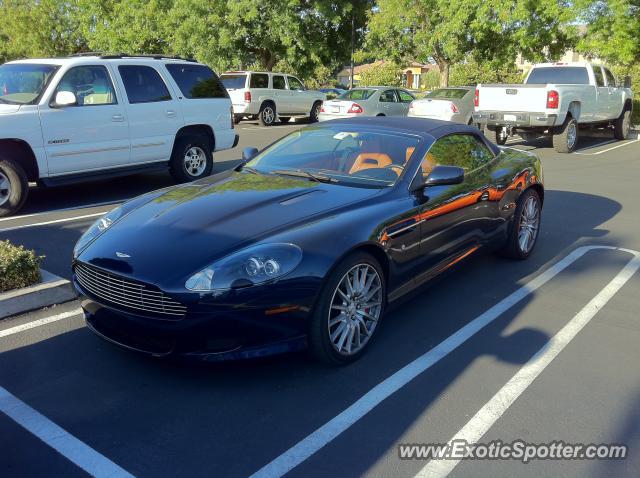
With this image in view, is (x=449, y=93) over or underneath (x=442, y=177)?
over

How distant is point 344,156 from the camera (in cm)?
465

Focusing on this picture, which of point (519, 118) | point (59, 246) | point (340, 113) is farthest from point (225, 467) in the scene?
point (340, 113)

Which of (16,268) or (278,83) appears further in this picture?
(278,83)

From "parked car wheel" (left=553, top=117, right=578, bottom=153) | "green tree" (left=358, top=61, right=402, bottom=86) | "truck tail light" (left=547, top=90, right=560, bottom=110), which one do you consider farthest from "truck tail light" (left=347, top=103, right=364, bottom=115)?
"green tree" (left=358, top=61, right=402, bottom=86)

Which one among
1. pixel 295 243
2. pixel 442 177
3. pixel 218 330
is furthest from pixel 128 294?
pixel 442 177

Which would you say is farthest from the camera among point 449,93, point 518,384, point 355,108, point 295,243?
point 355,108

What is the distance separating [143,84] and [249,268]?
6.04 metres

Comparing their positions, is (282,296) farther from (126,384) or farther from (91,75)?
(91,75)

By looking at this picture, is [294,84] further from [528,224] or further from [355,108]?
[528,224]

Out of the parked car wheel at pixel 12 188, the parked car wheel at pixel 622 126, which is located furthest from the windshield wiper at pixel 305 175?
the parked car wheel at pixel 622 126

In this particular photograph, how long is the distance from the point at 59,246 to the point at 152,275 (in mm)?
3269

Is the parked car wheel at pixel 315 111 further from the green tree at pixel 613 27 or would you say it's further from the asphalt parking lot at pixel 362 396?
the asphalt parking lot at pixel 362 396

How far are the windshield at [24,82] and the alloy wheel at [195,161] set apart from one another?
2.33 metres

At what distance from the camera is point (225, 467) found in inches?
107
